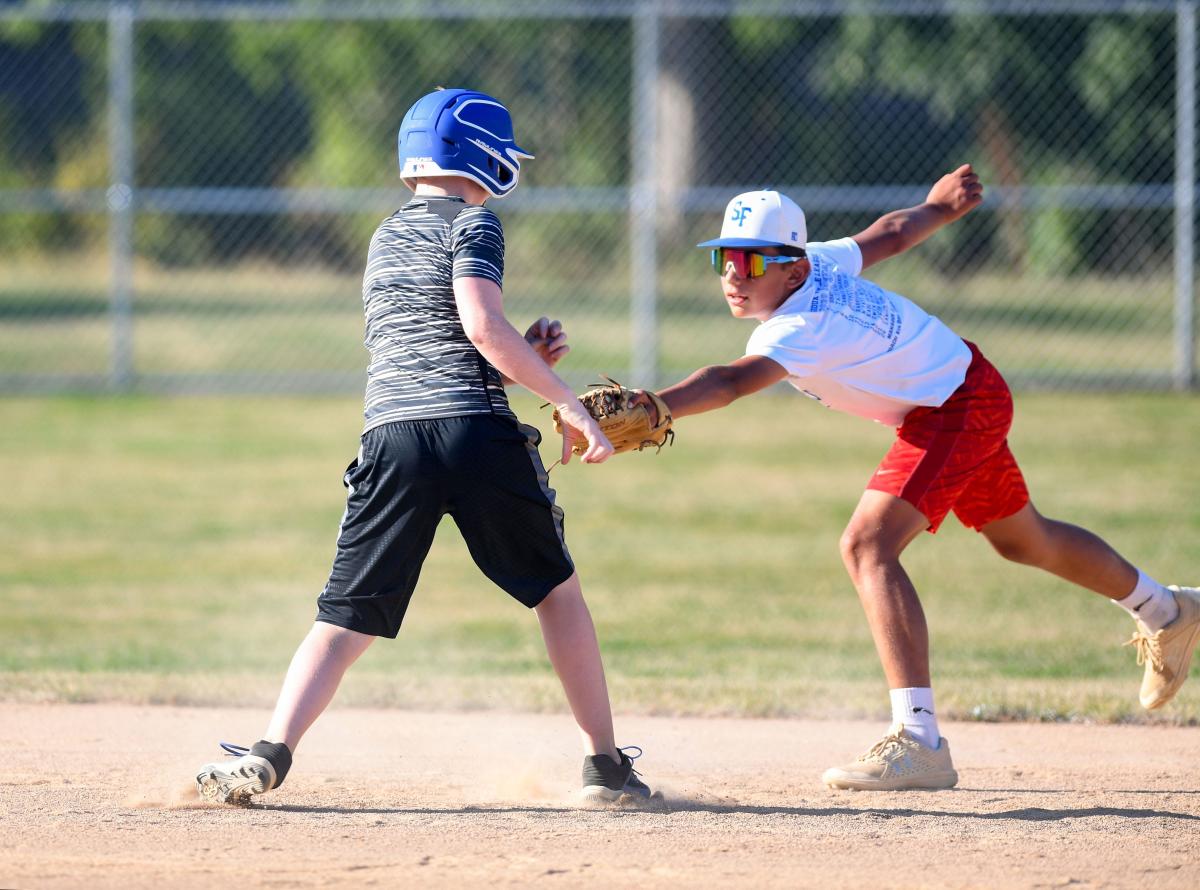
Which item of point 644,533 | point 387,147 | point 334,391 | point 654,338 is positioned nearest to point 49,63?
point 387,147

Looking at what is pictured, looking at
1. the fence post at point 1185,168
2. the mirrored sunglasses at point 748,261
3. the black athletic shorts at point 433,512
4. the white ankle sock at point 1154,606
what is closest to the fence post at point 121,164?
the fence post at point 1185,168

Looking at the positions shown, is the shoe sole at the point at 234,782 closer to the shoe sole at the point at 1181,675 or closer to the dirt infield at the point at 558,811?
the dirt infield at the point at 558,811

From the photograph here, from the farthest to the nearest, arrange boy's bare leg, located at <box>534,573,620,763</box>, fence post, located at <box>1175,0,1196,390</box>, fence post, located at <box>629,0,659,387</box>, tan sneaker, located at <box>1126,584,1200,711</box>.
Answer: fence post, located at <box>629,0,659,387</box> < fence post, located at <box>1175,0,1196,390</box> < tan sneaker, located at <box>1126,584,1200,711</box> < boy's bare leg, located at <box>534,573,620,763</box>

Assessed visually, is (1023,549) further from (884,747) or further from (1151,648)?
(884,747)

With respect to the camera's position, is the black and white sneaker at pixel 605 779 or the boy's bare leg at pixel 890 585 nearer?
the black and white sneaker at pixel 605 779

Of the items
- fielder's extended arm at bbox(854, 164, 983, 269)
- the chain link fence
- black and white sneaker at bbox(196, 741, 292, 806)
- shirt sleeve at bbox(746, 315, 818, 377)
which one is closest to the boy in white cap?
shirt sleeve at bbox(746, 315, 818, 377)

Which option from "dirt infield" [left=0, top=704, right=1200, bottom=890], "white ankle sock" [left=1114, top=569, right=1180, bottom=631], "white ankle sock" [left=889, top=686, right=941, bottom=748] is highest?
"white ankle sock" [left=1114, top=569, right=1180, bottom=631]

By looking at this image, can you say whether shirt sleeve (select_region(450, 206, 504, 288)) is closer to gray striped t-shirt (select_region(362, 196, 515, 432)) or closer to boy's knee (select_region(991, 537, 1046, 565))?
gray striped t-shirt (select_region(362, 196, 515, 432))

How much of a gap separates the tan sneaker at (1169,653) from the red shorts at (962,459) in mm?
686

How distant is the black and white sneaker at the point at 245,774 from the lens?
4156 mm

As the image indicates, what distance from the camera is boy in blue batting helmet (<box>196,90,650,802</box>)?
4.17 meters

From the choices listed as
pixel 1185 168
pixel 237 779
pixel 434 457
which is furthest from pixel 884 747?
A: pixel 1185 168

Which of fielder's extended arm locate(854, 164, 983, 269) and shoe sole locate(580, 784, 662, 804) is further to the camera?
fielder's extended arm locate(854, 164, 983, 269)

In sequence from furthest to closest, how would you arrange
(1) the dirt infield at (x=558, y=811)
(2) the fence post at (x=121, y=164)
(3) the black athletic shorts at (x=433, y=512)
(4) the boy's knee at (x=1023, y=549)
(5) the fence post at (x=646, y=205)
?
(2) the fence post at (x=121, y=164) → (5) the fence post at (x=646, y=205) → (4) the boy's knee at (x=1023, y=549) → (3) the black athletic shorts at (x=433, y=512) → (1) the dirt infield at (x=558, y=811)
